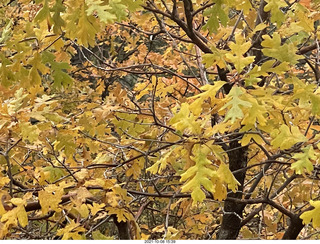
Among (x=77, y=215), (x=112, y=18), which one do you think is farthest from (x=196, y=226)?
(x=112, y=18)

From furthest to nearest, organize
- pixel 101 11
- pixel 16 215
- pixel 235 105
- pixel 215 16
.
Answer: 1. pixel 16 215
2. pixel 215 16
3. pixel 235 105
4. pixel 101 11

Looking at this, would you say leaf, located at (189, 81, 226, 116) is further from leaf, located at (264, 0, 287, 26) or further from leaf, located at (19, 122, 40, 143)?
leaf, located at (19, 122, 40, 143)

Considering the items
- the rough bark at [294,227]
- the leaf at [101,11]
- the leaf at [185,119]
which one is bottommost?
the rough bark at [294,227]

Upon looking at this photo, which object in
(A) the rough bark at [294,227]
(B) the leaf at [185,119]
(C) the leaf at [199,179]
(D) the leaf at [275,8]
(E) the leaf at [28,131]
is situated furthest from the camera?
(A) the rough bark at [294,227]

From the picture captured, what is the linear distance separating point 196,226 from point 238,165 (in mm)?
924

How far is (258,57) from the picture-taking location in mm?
3059

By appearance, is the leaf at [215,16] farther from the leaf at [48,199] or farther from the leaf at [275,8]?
the leaf at [48,199]

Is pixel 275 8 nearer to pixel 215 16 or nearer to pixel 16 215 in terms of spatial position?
pixel 215 16

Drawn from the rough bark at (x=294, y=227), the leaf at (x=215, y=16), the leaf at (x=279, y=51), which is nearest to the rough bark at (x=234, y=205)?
the rough bark at (x=294, y=227)

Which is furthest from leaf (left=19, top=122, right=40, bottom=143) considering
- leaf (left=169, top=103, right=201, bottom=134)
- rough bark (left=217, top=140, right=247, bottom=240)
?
rough bark (left=217, top=140, right=247, bottom=240)

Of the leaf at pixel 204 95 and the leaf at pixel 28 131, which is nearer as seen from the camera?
the leaf at pixel 204 95

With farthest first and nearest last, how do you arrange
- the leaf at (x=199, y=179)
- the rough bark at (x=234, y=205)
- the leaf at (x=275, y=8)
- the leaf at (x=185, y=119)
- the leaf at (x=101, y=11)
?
the rough bark at (x=234, y=205) < the leaf at (x=275, y=8) < the leaf at (x=185, y=119) < the leaf at (x=199, y=179) < the leaf at (x=101, y=11)

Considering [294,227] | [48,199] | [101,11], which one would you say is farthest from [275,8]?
[294,227]

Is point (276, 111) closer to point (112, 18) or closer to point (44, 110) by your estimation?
point (112, 18)
